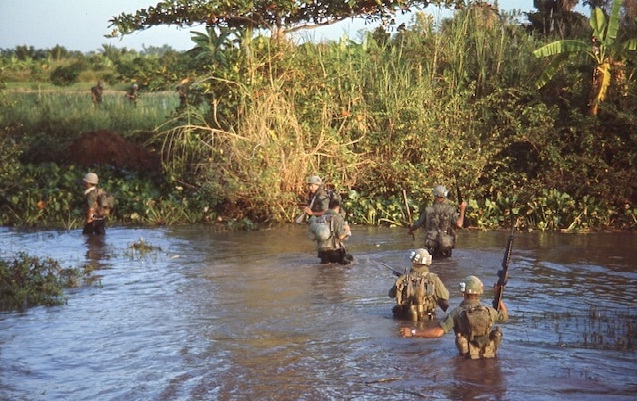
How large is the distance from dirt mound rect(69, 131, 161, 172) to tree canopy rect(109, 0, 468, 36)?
2372mm

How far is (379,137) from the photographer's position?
19516mm

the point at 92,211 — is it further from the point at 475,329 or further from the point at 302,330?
the point at 475,329

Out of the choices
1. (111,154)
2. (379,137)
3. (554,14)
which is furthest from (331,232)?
(554,14)

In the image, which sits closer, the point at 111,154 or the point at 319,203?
the point at 319,203

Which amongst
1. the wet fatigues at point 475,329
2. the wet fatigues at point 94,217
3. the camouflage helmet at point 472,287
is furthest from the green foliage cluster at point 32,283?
the camouflage helmet at point 472,287

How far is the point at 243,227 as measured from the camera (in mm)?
18172

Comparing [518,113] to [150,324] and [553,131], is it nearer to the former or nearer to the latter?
[553,131]

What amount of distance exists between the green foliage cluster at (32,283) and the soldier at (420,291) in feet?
13.5

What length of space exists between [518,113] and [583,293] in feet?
26.0

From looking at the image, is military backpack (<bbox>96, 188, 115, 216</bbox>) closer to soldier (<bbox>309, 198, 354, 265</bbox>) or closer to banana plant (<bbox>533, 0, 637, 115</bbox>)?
soldier (<bbox>309, 198, 354, 265</bbox>)

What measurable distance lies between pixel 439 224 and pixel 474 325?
533 cm

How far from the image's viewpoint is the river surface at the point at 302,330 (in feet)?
27.6

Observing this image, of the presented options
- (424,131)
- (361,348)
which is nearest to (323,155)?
(424,131)

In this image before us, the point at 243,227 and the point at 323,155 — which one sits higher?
the point at 323,155
